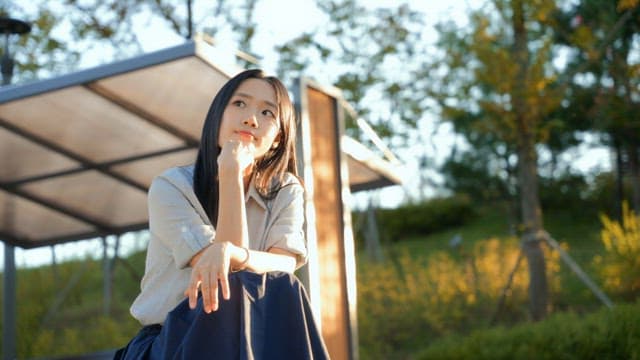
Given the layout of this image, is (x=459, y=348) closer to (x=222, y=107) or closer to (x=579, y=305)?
(x=579, y=305)

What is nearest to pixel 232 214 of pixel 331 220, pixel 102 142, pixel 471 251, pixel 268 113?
pixel 268 113

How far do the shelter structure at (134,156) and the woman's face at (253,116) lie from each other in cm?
222

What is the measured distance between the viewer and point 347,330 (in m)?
5.99

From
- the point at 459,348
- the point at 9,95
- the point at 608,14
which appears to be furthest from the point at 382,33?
the point at 9,95

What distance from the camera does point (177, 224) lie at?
2.41 meters

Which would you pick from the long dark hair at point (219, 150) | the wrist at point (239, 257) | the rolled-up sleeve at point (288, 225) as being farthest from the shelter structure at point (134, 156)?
the wrist at point (239, 257)

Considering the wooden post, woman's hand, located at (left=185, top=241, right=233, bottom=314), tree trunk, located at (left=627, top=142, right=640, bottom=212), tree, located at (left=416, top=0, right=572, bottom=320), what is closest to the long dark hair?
woman's hand, located at (left=185, top=241, right=233, bottom=314)

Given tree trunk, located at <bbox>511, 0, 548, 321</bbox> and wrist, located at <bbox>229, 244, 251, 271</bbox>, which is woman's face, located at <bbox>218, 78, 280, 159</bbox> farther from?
tree trunk, located at <bbox>511, 0, 548, 321</bbox>

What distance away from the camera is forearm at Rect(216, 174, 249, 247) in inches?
91.6

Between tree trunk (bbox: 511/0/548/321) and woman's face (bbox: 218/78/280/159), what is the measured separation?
27.2ft

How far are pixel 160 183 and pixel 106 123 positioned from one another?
3.33 m

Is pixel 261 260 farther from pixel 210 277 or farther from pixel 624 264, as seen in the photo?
pixel 624 264

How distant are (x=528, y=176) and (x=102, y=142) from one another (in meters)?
6.05

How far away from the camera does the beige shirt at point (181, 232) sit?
2395mm
